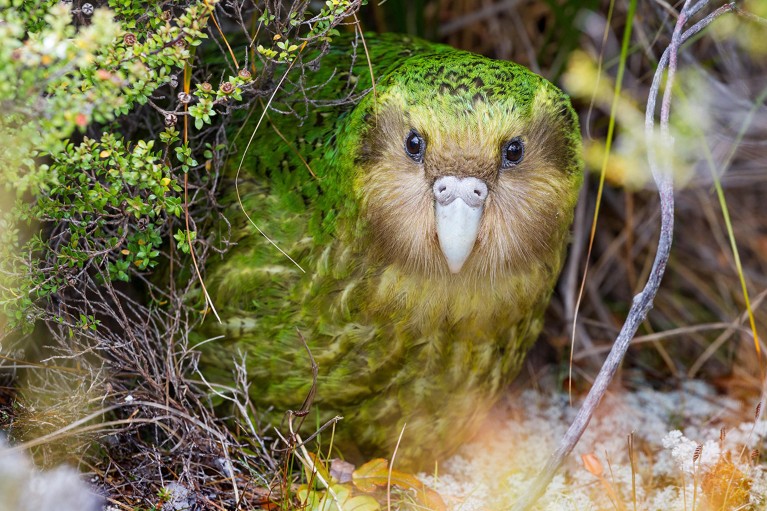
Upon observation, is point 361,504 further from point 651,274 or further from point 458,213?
point 651,274

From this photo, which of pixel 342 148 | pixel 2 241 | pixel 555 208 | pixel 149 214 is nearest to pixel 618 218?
pixel 555 208

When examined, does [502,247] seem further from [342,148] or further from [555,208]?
[342,148]

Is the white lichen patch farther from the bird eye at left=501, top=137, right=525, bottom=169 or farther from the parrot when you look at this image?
the bird eye at left=501, top=137, right=525, bottom=169

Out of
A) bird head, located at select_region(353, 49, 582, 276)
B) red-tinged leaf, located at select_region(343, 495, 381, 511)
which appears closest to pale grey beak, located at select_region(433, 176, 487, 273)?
bird head, located at select_region(353, 49, 582, 276)

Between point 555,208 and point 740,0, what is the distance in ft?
3.97

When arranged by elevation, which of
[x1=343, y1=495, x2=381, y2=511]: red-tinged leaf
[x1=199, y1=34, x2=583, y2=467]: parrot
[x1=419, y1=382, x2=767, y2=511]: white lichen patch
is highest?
[x1=199, y1=34, x2=583, y2=467]: parrot

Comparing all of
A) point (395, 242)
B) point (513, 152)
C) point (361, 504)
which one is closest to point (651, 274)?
point (513, 152)

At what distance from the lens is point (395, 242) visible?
1.95m

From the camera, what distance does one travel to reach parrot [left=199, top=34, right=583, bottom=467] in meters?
1.84

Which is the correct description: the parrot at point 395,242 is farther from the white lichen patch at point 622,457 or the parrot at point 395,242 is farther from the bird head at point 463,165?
the white lichen patch at point 622,457

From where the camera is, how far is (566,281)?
10.0 feet

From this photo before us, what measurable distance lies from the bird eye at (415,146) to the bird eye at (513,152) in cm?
18

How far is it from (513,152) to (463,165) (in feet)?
0.43

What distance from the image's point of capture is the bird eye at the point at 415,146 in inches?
72.6
